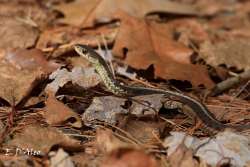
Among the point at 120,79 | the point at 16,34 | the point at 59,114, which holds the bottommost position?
the point at 59,114

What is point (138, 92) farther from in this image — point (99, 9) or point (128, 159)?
point (99, 9)

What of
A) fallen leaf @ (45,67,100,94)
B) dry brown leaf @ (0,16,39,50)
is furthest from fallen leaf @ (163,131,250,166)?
dry brown leaf @ (0,16,39,50)

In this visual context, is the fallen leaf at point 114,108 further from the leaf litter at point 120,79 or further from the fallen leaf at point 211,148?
the fallen leaf at point 211,148

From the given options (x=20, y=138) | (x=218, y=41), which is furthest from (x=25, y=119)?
(x=218, y=41)

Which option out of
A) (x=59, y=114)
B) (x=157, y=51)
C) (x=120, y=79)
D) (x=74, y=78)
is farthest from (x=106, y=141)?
(x=157, y=51)

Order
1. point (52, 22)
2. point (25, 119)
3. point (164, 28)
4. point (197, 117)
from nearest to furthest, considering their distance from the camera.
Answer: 1. point (25, 119)
2. point (197, 117)
3. point (164, 28)
4. point (52, 22)

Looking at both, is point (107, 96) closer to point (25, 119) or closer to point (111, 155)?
point (25, 119)
